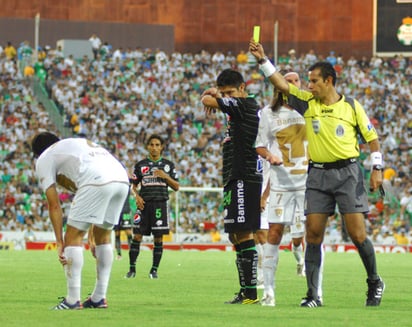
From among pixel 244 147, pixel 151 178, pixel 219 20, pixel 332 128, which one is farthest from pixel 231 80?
pixel 219 20

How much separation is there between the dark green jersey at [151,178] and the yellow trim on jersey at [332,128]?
786cm

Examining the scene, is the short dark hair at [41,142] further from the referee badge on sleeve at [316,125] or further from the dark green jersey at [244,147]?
the referee badge on sleeve at [316,125]

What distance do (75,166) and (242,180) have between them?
2217 millimetres

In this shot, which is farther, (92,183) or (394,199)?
(394,199)

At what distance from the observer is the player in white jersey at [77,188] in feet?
37.3

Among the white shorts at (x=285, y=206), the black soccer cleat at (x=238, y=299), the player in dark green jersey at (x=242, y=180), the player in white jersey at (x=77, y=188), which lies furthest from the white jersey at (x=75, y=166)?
the black soccer cleat at (x=238, y=299)

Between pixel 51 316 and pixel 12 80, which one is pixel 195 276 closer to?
pixel 51 316

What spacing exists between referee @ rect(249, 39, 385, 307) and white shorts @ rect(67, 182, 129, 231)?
2063 millimetres

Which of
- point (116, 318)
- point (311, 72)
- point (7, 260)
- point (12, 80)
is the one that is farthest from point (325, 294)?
point (12, 80)

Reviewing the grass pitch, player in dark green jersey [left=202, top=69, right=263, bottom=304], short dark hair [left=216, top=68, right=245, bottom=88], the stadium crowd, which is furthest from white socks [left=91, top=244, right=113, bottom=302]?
the stadium crowd

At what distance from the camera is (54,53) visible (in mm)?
48438

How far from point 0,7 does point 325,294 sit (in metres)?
42.2

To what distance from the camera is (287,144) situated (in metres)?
13.8

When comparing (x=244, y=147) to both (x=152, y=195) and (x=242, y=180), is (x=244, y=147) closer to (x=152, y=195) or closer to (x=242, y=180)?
(x=242, y=180)
